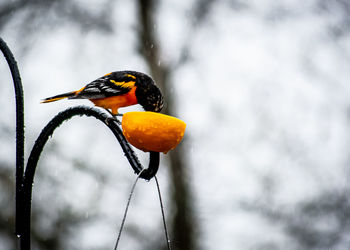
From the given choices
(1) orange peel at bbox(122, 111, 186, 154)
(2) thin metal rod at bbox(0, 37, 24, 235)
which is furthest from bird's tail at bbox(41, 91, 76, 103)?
(1) orange peel at bbox(122, 111, 186, 154)

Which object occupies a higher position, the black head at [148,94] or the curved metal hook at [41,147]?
the black head at [148,94]

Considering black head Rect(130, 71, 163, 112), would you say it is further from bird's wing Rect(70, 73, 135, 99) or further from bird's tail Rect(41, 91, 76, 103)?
bird's tail Rect(41, 91, 76, 103)

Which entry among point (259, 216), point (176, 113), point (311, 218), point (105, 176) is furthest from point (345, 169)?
point (105, 176)

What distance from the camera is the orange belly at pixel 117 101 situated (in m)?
1.81

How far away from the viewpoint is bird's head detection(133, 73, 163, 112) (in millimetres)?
1323

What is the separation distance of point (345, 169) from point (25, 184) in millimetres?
5299

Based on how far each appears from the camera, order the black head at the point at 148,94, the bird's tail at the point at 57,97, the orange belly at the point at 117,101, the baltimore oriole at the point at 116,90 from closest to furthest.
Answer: the black head at the point at 148,94 < the baltimore oriole at the point at 116,90 < the orange belly at the point at 117,101 < the bird's tail at the point at 57,97

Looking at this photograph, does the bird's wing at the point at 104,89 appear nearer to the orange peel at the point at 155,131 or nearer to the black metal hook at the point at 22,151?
the black metal hook at the point at 22,151

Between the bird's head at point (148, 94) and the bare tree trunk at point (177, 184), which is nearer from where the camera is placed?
the bird's head at point (148, 94)

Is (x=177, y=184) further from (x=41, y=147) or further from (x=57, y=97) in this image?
(x=41, y=147)

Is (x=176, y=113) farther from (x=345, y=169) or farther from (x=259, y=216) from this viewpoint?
(x=345, y=169)

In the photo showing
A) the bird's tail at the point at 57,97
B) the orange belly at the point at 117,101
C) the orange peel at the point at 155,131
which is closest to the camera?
the orange peel at the point at 155,131

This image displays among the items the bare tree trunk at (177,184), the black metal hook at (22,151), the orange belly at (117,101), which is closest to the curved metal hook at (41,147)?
the black metal hook at (22,151)

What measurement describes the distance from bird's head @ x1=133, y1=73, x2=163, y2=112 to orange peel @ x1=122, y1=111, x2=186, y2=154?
1.00 feet
